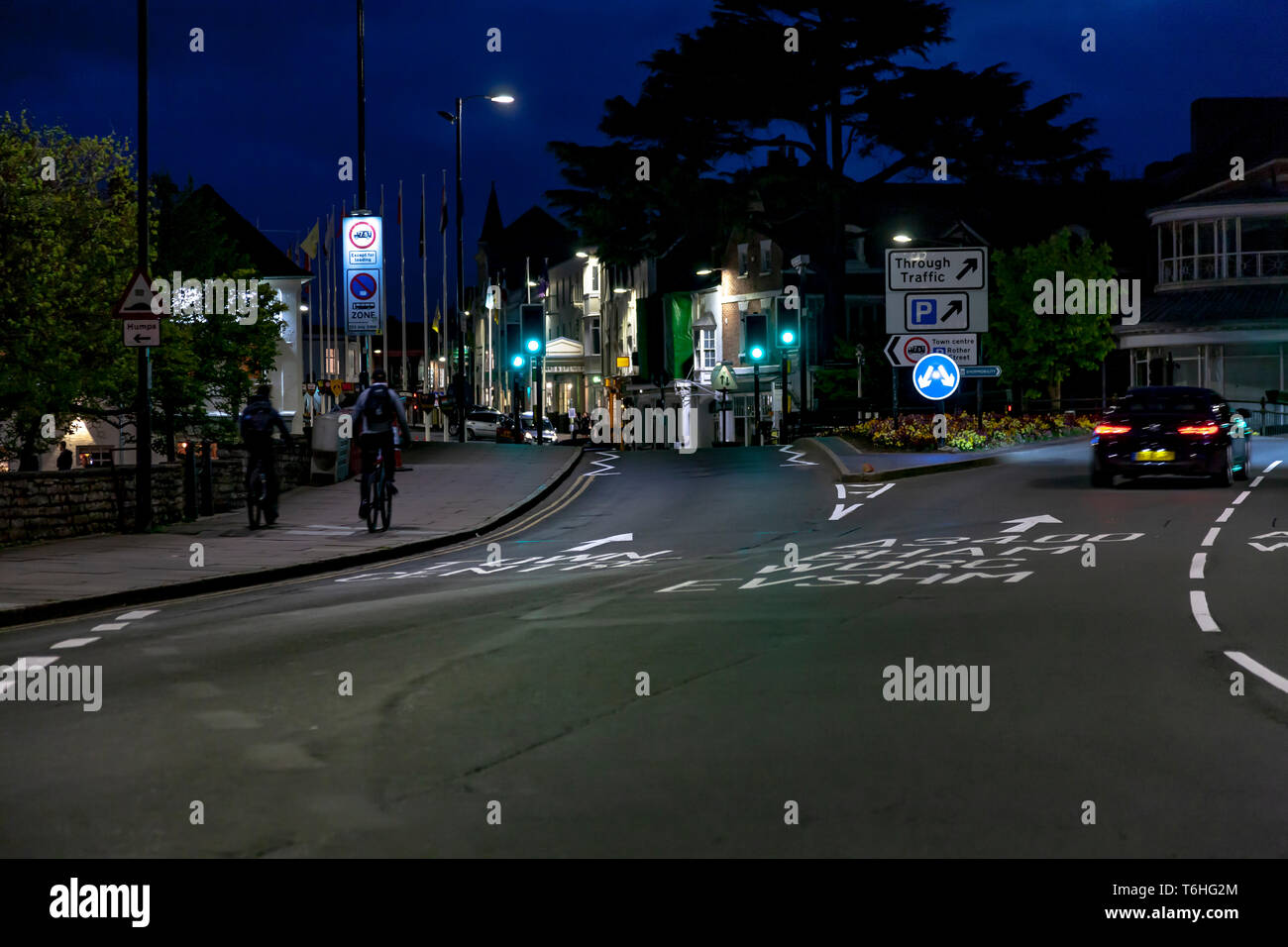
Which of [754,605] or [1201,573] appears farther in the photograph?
[1201,573]

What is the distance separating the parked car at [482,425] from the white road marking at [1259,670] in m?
71.1

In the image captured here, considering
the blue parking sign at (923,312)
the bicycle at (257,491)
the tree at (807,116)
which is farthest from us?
the tree at (807,116)

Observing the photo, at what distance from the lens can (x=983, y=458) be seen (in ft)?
112

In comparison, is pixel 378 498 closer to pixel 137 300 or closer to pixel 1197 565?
pixel 137 300

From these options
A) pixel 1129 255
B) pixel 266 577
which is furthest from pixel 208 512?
pixel 1129 255

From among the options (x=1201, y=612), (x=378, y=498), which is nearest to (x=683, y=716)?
(x=1201, y=612)

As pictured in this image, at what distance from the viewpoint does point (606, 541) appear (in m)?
21.2

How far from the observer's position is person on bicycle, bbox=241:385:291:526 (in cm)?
2136

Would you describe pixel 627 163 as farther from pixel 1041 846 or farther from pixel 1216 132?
pixel 1041 846

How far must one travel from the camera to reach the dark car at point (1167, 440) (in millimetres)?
25938

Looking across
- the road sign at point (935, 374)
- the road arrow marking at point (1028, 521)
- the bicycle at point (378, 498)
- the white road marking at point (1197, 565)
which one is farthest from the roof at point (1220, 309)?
the bicycle at point (378, 498)

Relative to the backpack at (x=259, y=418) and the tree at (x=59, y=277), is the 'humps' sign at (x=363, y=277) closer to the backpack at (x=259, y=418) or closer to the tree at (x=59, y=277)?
the tree at (x=59, y=277)

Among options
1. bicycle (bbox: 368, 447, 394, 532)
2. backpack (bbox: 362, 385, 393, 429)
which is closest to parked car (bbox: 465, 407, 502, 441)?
bicycle (bbox: 368, 447, 394, 532)

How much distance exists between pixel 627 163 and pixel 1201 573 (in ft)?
127
